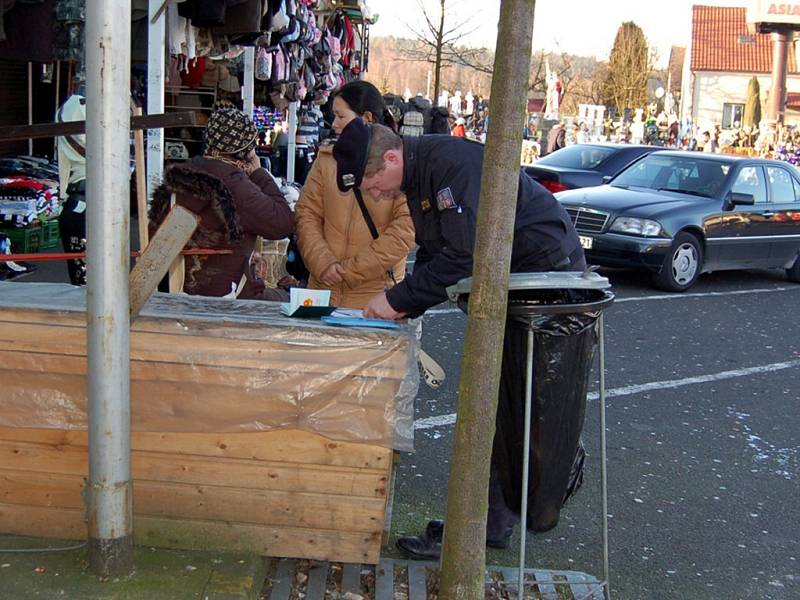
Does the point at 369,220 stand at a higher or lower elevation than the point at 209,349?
higher

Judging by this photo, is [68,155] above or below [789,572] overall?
above

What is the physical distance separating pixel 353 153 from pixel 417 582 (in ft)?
5.63

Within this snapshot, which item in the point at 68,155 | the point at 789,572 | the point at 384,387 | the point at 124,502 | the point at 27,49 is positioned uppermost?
the point at 27,49

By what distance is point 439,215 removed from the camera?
4.02 meters

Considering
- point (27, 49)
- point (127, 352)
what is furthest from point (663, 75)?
point (127, 352)

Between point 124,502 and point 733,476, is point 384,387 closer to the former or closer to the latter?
point 124,502

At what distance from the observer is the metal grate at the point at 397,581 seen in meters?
3.70

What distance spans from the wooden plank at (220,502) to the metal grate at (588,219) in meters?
8.15

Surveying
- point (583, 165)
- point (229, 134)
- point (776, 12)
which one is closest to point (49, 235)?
point (229, 134)

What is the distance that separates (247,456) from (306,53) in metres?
10.3

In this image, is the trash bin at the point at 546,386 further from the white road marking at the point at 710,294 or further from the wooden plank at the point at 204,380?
the white road marking at the point at 710,294

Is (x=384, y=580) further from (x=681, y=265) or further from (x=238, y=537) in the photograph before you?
(x=681, y=265)

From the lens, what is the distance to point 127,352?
10.8ft

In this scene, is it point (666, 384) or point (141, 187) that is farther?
point (666, 384)
